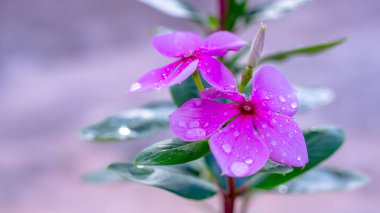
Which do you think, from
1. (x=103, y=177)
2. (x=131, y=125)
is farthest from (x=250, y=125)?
(x=103, y=177)

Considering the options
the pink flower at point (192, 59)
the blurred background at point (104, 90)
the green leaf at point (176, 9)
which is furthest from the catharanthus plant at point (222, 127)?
the blurred background at point (104, 90)

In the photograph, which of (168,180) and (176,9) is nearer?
(168,180)

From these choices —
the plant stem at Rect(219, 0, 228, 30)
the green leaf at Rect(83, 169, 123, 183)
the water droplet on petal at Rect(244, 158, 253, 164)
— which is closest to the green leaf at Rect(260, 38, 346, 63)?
the plant stem at Rect(219, 0, 228, 30)

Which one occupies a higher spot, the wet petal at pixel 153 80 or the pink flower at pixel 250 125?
the wet petal at pixel 153 80

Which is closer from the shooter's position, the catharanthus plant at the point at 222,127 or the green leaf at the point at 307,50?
the catharanthus plant at the point at 222,127

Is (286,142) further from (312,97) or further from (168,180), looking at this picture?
(312,97)

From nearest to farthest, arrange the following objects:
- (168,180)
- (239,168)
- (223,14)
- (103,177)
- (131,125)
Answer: (239,168)
(168,180)
(131,125)
(223,14)
(103,177)

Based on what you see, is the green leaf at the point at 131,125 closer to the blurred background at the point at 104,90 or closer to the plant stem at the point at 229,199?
the plant stem at the point at 229,199
